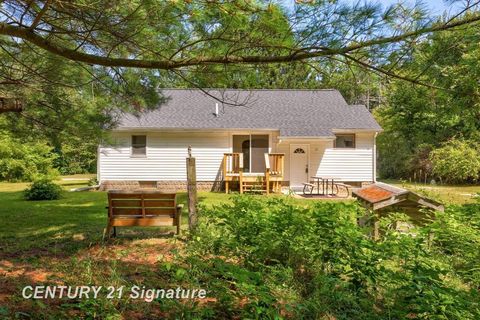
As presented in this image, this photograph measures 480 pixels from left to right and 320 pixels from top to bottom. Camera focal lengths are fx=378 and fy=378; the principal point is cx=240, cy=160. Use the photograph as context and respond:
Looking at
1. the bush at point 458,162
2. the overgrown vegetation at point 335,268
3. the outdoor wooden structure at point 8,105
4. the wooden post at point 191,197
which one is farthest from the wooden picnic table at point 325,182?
the outdoor wooden structure at point 8,105

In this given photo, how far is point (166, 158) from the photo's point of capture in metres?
16.9

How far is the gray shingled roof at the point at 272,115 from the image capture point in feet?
53.9

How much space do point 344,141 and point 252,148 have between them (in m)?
4.21

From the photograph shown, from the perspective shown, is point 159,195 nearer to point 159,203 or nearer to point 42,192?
point 159,203

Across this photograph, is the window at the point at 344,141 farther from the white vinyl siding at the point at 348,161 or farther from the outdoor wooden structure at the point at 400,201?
the outdoor wooden structure at the point at 400,201

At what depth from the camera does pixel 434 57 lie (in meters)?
3.42

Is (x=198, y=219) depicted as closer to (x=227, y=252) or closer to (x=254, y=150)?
(x=227, y=252)

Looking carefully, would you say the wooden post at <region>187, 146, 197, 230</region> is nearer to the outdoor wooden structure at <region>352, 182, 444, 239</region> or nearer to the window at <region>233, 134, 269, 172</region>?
the outdoor wooden structure at <region>352, 182, 444, 239</region>

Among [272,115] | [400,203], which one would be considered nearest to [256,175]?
[272,115]

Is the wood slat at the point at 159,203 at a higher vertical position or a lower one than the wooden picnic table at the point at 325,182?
higher

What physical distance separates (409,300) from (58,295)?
2941 mm

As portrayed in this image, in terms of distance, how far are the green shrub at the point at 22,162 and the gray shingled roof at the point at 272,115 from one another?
25.4 feet

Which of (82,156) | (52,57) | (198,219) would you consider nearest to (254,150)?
(198,219)

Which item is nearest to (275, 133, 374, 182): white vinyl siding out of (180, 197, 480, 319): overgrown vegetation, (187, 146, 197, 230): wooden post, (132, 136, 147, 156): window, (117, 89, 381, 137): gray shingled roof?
(117, 89, 381, 137): gray shingled roof
